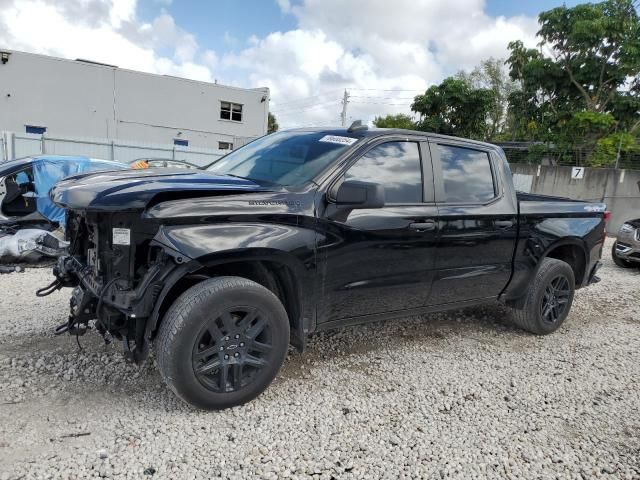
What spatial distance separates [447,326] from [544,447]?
2.10 metres

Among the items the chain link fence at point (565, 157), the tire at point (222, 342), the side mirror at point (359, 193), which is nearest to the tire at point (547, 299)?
the side mirror at point (359, 193)

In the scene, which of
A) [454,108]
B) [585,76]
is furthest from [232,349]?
[454,108]

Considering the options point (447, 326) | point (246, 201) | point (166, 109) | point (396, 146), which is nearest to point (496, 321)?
point (447, 326)

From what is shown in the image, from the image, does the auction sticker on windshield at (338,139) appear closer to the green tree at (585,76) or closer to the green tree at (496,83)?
the green tree at (585,76)

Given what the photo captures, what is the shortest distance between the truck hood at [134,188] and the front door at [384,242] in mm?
615

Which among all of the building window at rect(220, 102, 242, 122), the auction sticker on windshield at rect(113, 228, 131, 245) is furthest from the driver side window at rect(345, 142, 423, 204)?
the building window at rect(220, 102, 242, 122)

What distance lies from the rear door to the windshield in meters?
0.90

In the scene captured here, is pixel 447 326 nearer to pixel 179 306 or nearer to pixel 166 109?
pixel 179 306

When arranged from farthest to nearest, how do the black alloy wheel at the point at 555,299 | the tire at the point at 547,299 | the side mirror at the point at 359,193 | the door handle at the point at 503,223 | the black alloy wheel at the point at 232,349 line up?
1. the black alloy wheel at the point at 555,299
2. the tire at the point at 547,299
3. the door handle at the point at 503,223
4. the side mirror at the point at 359,193
5. the black alloy wheel at the point at 232,349

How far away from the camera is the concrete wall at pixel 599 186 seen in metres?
15.2

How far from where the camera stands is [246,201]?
115 inches

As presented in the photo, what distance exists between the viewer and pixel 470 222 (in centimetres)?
393

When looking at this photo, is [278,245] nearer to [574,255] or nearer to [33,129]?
[574,255]

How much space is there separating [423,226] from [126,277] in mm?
2084
